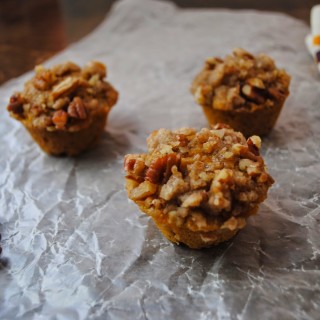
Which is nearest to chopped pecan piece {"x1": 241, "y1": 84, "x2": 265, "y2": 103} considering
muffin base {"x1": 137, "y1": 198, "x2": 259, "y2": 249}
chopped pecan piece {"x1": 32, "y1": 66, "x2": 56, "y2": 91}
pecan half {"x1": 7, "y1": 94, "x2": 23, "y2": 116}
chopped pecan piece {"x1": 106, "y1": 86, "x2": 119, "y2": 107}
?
chopped pecan piece {"x1": 106, "y1": 86, "x2": 119, "y2": 107}

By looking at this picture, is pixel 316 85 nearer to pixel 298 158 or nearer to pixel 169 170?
pixel 298 158

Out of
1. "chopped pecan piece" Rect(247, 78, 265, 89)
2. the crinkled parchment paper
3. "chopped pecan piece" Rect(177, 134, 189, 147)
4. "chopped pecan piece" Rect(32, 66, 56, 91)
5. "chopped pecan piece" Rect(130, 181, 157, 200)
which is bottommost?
the crinkled parchment paper

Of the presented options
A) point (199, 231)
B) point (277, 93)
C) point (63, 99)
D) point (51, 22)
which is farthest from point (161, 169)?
point (51, 22)

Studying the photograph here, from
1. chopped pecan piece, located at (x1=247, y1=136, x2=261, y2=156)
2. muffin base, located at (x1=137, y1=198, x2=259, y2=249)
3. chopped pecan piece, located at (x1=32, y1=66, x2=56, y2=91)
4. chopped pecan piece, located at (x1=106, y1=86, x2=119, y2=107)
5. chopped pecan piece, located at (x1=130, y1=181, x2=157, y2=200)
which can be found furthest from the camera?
chopped pecan piece, located at (x1=106, y1=86, x2=119, y2=107)

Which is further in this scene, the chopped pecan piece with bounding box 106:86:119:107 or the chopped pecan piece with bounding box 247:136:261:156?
the chopped pecan piece with bounding box 106:86:119:107

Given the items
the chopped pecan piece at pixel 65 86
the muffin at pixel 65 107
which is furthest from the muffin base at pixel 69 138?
the chopped pecan piece at pixel 65 86

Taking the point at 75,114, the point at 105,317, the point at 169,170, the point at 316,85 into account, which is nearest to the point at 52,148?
the point at 75,114

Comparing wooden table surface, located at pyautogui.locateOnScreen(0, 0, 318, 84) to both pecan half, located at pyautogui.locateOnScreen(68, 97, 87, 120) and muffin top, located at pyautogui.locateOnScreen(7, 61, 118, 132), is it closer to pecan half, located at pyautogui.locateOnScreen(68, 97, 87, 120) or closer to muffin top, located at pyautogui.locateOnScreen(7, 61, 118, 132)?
muffin top, located at pyautogui.locateOnScreen(7, 61, 118, 132)
